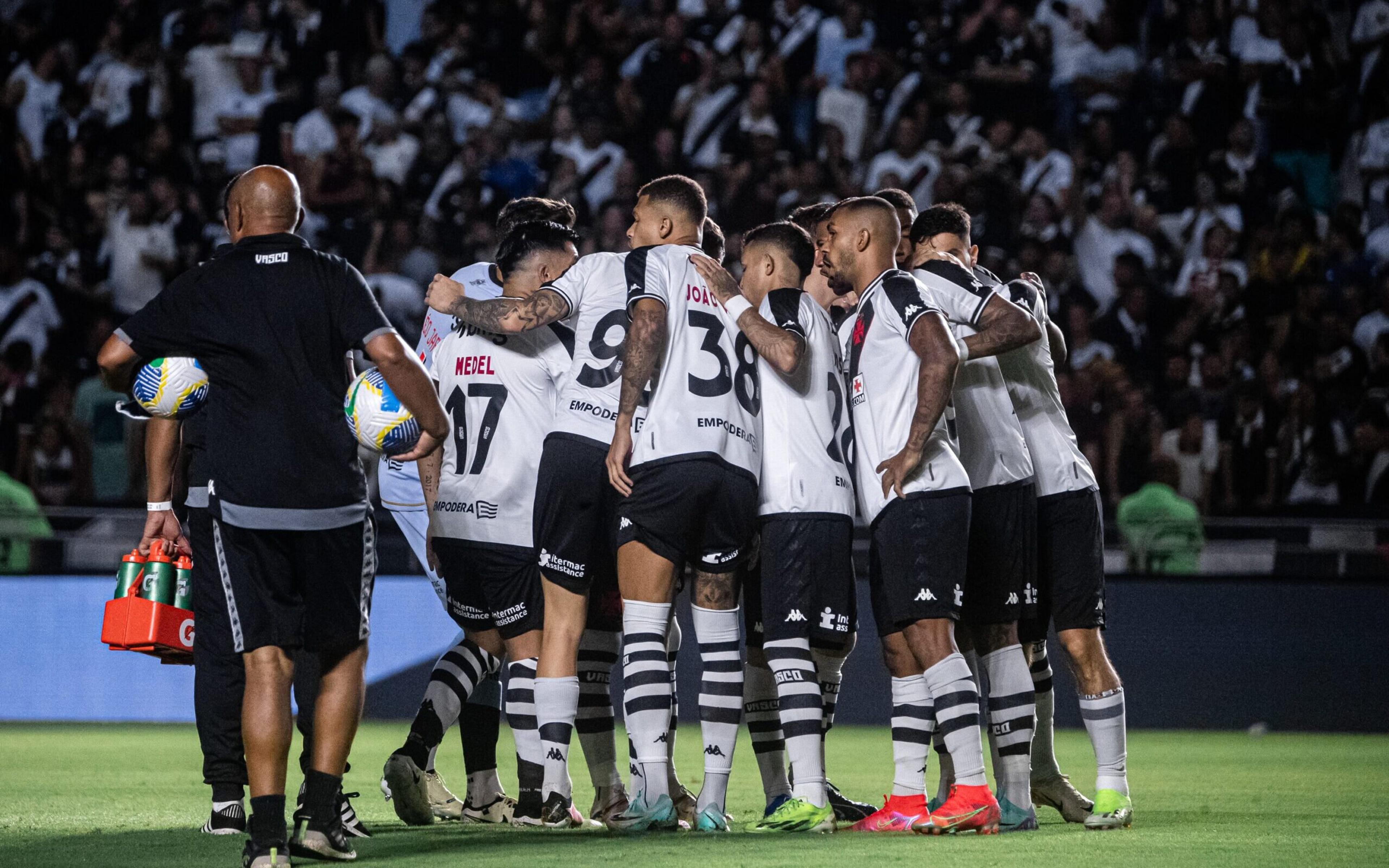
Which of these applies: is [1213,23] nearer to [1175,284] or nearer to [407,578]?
[1175,284]

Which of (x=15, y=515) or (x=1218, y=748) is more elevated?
(x=15, y=515)

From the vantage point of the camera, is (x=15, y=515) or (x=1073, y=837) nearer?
(x=1073, y=837)

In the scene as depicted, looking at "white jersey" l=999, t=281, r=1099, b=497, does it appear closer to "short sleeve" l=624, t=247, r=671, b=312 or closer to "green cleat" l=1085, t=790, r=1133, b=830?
"green cleat" l=1085, t=790, r=1133, b=830

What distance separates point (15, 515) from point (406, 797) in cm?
651

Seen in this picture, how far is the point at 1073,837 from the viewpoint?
5746mm

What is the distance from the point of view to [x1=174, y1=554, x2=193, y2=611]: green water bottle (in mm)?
6051

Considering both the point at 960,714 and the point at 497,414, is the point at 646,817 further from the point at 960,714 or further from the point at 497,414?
the point at 497,414

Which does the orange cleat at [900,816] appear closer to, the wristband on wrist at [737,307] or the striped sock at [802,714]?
the striped sock at [802,714]

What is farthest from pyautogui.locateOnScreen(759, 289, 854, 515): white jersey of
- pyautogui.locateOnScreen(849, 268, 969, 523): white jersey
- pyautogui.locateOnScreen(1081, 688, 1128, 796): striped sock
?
pyautogui.locateOnScreen(1081, 688, 1128, 796): striped sock

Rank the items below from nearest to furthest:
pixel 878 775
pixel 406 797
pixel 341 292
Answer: pixel 341 292 → pixel 406 797 → pixel 878 775

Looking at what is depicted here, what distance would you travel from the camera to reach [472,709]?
6.92 m

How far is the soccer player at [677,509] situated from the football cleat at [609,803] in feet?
0.31

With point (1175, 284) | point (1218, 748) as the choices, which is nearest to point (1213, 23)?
point (1175, 284)

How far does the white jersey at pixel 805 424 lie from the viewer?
6121 millimetres
